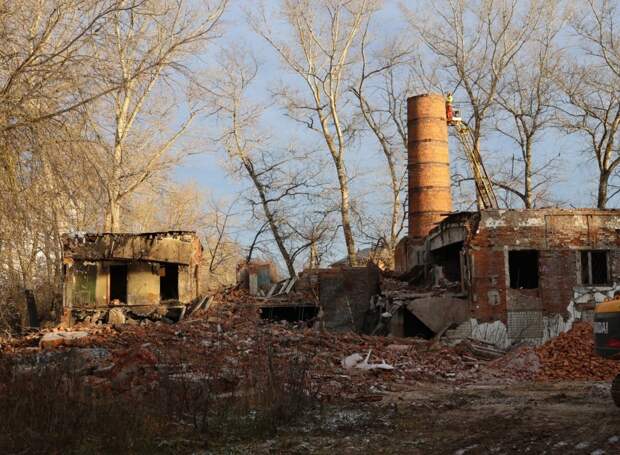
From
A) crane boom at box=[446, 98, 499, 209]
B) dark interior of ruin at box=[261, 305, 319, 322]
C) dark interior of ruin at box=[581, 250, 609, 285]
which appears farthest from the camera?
crane boom at box=[446, 98, 499, 209]

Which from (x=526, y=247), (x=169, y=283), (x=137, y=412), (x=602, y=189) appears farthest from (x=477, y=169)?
(x=137, y=412)

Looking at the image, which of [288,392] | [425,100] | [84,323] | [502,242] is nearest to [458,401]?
[288,392]

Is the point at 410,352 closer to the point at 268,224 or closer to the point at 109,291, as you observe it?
the point at 109,291

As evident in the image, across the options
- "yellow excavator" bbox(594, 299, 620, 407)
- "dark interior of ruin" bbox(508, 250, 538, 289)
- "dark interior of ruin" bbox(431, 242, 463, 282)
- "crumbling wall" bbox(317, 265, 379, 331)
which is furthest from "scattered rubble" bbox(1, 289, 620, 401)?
"dark interior of ruin" bbox(431, 242, 463, 282)

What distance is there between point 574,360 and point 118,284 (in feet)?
58.3

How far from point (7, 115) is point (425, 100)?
79.9 feet

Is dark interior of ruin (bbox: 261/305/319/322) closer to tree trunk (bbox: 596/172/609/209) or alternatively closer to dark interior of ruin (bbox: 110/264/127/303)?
dark interior of ruin (bbox: 110/264/127/303)

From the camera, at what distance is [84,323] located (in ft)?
82.1

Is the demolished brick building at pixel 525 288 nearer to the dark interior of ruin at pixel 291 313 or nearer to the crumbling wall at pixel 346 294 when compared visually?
the crumbling wall at pixel 346 294

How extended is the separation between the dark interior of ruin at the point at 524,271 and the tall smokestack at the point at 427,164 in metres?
7.69

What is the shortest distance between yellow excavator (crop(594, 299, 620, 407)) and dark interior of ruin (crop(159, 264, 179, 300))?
2040 centimetres

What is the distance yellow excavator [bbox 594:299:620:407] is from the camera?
8648 mm

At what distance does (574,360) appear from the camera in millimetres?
17047

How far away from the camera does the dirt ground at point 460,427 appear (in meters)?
7.74
